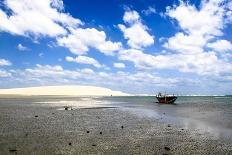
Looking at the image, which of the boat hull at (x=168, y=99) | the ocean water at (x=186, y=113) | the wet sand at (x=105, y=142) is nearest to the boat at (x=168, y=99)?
the boat hull at (x=168, y=99)

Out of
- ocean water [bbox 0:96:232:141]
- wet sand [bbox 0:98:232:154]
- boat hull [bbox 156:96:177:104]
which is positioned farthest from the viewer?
boat hull [bbox 156:96:177:104]

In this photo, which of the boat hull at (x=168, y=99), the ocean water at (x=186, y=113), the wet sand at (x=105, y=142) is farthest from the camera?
the boat hull at (x=168, y=99)

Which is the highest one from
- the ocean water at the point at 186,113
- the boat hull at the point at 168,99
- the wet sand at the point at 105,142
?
the boat hull at the point at 168,99

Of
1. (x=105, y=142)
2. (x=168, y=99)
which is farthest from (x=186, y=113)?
(x=168, y=99)

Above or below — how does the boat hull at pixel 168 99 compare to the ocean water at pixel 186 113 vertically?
above

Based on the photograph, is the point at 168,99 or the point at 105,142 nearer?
the point at 105,142

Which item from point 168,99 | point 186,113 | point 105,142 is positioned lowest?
point 105,142

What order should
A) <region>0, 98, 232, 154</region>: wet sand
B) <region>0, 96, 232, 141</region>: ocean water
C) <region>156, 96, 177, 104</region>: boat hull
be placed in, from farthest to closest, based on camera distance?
1. <region>156, 96, 177, 104</region>: boat hull
2. <region>0, 96, 232, 141</region>: ocean water
3. <region>0, 98, 232, 154</region>: wet sand

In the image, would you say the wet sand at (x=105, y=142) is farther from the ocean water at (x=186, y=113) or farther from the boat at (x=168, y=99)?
the boat at (x=168, y=99)

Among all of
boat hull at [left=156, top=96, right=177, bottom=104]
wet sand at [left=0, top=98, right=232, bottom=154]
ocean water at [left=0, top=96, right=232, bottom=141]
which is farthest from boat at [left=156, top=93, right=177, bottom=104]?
wet sand at [left=0, top=98, right=232, bottom=154]

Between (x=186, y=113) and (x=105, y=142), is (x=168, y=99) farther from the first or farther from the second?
(x=105, y=142)

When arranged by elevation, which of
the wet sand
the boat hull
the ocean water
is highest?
the boat hull

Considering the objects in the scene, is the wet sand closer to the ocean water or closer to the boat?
the ocean water

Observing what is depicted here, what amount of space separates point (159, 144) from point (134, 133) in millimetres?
5091
